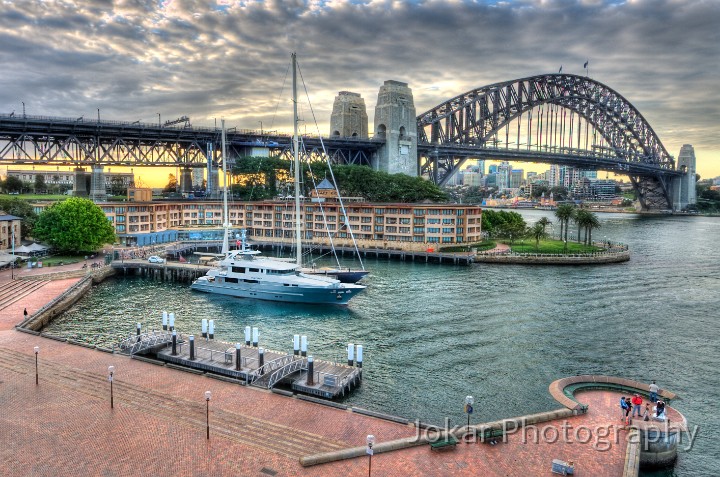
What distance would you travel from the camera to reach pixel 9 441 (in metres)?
22.8

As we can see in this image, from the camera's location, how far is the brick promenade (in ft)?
69.1

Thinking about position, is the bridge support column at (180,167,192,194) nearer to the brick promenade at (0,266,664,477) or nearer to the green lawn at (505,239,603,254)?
the green lawn at (505,239,603,254)

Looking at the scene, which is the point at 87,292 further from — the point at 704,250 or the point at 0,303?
the point at 704,250

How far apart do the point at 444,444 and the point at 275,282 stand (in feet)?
121

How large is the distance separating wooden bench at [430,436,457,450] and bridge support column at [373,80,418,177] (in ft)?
441

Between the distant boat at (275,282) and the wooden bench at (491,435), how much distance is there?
3221 centimetres

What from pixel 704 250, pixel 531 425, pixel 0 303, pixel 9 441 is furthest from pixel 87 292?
pixel 704 250

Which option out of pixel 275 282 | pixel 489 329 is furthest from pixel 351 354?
pixel 275 282

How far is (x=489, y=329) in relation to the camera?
156 feet

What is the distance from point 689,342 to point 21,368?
47.4 m

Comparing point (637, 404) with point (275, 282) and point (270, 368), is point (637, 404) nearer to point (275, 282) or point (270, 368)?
point (270, 368)

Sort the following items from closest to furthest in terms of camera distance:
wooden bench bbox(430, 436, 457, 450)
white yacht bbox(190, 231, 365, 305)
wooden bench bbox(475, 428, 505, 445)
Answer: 1. wooden bench bbox(430, 436, 457, 450)
2. wooden bench bbox(475, 428, 505, 445)
3. white yacht bbox(190, 231, 365, 305)

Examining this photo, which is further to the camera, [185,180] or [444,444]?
[185,180]

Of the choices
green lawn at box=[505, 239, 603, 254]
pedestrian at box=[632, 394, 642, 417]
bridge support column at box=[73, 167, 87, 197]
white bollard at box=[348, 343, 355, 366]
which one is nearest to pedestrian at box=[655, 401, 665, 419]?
pedestrian at box=[632, 394, 642, 417]
